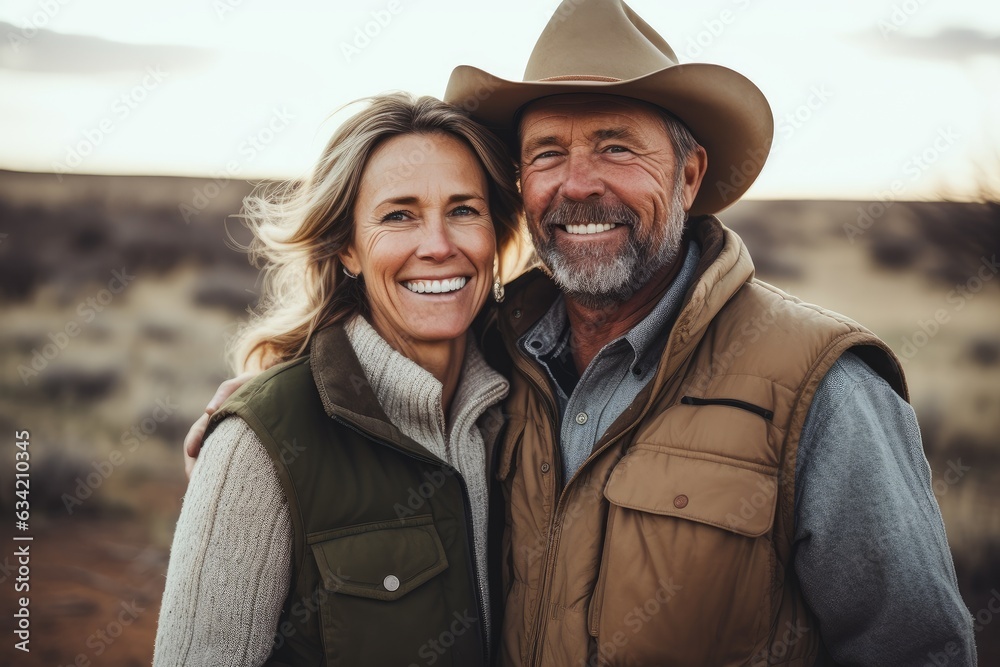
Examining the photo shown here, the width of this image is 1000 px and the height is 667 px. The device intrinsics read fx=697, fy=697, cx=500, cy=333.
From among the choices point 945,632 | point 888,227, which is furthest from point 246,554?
point 888,227

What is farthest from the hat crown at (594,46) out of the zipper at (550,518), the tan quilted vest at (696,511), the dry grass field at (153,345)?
the dry grass field at (153,345)

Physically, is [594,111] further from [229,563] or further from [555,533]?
[229,563]

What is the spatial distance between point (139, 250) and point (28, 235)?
5.30 feet

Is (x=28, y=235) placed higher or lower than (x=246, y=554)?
lower

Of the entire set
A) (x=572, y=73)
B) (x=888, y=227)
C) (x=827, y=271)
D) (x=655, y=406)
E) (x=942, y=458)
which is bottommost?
(x=942, y=458)

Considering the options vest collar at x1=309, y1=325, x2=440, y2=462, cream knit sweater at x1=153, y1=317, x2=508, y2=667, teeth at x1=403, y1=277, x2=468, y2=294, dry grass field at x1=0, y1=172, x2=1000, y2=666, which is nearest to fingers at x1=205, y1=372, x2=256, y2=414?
vest collar at x1=309, y1=325, x2=440, y2=462

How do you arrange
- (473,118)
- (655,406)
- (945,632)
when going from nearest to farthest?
(945,632), (655,406), (473,118)

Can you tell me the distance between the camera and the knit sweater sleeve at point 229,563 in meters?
1.71

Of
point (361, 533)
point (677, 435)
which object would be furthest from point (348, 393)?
point (677, 435)

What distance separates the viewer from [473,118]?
8.07 feet

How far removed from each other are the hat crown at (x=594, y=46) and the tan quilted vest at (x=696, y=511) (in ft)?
2.47

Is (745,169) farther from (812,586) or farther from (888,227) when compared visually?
(888,227)

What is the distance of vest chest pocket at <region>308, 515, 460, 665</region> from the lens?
1773mm

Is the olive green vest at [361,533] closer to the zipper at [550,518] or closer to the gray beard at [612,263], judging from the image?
the zipper at [550,518]
